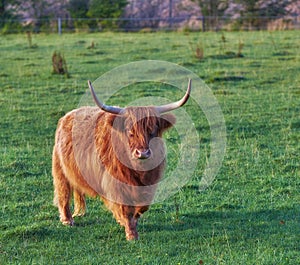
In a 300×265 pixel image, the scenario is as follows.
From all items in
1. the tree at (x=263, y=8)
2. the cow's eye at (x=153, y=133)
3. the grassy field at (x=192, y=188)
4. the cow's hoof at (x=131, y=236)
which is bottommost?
the tree at (x=263, y=8)

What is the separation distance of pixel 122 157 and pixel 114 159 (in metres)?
0.08

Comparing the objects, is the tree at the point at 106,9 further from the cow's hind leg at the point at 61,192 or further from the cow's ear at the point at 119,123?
the cow's ear at the point at 119,123

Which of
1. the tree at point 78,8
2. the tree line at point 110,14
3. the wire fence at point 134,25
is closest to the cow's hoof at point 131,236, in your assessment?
the wire fence at point 134,25

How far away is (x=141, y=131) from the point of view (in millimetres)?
5930

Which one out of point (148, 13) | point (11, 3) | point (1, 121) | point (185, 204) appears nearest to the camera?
point (185, 204)

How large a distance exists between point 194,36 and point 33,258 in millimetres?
19544

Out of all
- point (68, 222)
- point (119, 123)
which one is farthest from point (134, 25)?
point (119, 123)

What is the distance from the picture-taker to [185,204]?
7.12 metres

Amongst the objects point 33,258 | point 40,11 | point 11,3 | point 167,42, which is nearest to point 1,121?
point 33,258

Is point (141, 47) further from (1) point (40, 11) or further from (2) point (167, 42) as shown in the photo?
(1) point (40, 11)

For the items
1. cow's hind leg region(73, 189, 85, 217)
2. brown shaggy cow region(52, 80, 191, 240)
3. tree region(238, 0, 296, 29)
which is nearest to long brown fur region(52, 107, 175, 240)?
brown shaggy cow region(52, 80, 191, 240)

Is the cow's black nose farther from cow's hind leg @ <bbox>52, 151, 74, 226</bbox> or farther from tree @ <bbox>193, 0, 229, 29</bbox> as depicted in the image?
tree @ <bbox>193, 0, 229, 29</bbox>

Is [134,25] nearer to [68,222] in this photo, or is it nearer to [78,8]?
[78,8]

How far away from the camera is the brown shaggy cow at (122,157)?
6.00 meters
